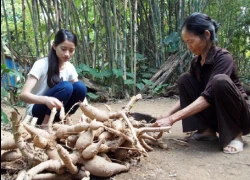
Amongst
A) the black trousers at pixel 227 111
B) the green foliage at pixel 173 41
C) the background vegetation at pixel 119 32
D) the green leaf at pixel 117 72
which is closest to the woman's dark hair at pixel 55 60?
the black trousers at pixel 227 111

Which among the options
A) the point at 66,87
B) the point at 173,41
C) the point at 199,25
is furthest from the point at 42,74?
the point at 173,41

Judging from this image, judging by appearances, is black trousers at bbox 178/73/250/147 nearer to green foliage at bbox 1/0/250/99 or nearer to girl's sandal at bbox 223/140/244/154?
girl's sandal at bbox 223/140/244/154

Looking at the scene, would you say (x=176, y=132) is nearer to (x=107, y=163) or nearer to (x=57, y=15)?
(x=107, y=163)

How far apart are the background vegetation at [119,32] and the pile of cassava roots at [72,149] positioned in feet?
8.26

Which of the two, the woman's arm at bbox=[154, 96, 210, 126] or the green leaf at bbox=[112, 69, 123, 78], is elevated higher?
the woman's arm at bbox=[154, 96, 210, 126]

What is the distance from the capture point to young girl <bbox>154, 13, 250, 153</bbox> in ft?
6.77

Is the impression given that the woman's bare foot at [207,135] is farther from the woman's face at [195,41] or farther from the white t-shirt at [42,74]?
the white t-shirt at [42,74]

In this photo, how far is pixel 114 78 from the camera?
4668mm

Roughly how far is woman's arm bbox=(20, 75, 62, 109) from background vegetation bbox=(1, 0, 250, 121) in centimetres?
185

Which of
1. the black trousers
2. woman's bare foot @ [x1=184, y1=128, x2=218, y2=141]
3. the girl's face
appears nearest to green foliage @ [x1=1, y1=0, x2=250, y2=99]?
the girl's face

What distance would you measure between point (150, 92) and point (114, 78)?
0.56 m

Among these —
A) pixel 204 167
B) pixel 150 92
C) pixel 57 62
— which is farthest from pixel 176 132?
pixel 150 92

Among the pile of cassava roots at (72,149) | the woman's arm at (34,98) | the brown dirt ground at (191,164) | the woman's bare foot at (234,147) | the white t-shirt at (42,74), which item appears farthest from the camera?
the white t-shirt at (42,74)

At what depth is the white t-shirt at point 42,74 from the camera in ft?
7.42
